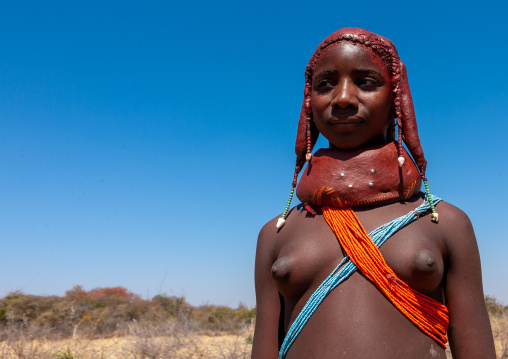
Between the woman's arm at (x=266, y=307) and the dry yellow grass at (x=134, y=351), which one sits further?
the dry yellow grass at (x=134, y=351)

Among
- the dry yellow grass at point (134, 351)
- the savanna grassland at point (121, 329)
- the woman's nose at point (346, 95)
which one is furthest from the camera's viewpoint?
the savanna grassland at point (121, 329)

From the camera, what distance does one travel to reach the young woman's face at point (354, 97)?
7.52 feet

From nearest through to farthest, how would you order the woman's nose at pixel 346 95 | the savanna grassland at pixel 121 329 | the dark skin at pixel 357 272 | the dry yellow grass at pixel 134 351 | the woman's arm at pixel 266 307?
the dark skin at pixel 357 272, the woman's nose at pixel 346 95, the woman's arm at pixel 266 307, the dry yellow grass at pixel 134 351, the savanna grassland at pixel 121 329

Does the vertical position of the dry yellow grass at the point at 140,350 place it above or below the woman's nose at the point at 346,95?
below

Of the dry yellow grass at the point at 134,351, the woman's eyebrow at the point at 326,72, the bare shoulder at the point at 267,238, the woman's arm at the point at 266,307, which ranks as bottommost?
the dry yellow grass at the point at 134,351

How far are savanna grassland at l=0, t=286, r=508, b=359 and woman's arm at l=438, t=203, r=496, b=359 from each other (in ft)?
13.6

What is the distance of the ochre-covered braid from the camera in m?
2.01

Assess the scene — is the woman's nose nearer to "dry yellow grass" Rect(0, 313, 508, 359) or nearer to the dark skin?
the dark skin

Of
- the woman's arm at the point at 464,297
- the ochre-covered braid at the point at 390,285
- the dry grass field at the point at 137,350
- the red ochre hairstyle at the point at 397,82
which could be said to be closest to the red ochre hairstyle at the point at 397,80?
the red ochre hairstyle at the point at 397,82

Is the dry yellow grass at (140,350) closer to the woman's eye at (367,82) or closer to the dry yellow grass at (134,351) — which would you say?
the dry yellow grass at (134,351)

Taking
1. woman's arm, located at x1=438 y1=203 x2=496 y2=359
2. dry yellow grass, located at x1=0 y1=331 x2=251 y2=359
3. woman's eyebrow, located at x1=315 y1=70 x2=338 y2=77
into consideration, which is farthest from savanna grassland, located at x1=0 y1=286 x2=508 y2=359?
woman's eyebrow, located at x1=315 y1=70 x2=338 y2=77

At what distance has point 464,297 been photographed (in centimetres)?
213

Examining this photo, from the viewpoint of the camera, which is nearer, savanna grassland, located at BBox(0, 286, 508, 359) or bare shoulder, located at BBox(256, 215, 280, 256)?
bare shoulder, located at BBox(256, 215, 280, 256)

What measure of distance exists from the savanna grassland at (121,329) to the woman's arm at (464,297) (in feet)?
13.6
